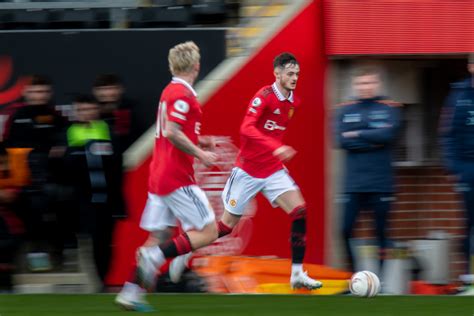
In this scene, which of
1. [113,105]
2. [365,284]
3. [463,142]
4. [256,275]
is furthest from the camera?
[113,105]

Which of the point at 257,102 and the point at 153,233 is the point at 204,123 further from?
the point at 153,233

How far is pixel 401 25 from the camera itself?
11875mm

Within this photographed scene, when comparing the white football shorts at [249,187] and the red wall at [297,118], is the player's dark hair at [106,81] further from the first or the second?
the white football shorts at [249,187]

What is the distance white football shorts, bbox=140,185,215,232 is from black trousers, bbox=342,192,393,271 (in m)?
2.27

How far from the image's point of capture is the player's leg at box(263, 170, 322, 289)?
Result: 9.69 metres

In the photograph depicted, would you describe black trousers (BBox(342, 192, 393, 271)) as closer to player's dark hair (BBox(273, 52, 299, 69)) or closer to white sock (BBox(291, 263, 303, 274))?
white sock (BBox(291, 263, 303, 274))

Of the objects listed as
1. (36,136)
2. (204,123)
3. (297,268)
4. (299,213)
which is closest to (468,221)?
(299,213)

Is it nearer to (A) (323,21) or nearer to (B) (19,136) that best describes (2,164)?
(B) (19,136)

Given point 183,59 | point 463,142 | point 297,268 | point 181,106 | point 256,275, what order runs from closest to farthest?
point 181,106, point 183,59, point 297,268, point 463,142, point 256,275

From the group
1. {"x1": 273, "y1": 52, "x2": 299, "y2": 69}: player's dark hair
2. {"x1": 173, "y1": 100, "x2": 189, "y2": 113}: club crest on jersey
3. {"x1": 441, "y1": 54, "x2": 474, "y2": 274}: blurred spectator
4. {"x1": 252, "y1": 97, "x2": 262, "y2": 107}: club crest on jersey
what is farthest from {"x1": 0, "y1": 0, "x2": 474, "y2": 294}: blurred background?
{"x1": 173, "y1": 100, "x2": 189, "y2": 113}: club crest on jersey

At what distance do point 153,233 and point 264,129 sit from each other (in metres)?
1.91

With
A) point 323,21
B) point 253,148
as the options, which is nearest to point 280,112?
point 253,148

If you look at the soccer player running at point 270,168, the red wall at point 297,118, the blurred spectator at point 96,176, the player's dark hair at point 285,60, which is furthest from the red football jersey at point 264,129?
the red wall at point 297,118

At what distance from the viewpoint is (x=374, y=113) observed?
404 inches
